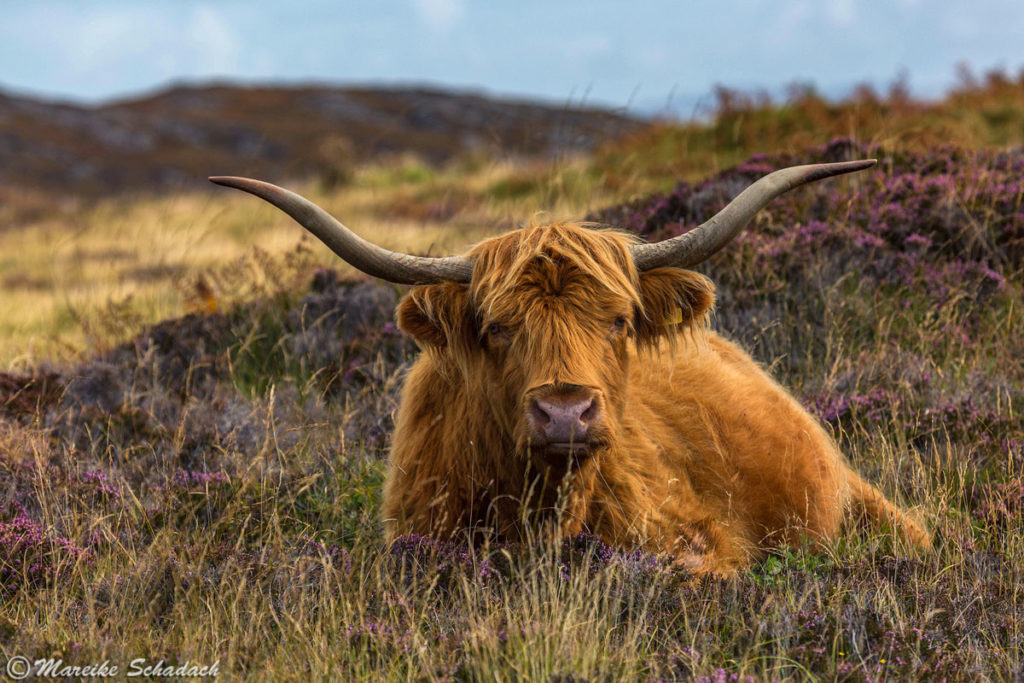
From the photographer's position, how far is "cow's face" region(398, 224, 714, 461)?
3.14 m

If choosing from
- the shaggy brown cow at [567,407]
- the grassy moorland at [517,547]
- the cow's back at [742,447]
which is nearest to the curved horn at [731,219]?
the shaggy brown cow at [567,407]

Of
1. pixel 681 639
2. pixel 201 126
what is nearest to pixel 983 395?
pixel 681 639

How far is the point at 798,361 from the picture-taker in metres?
5.69

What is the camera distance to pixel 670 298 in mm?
3812

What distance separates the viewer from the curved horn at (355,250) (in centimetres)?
321

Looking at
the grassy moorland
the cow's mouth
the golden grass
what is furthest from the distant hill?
the cow's mouth

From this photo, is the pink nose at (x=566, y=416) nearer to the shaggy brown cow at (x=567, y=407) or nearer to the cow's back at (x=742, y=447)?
the shaggy brown cow at (x=567, y=407)

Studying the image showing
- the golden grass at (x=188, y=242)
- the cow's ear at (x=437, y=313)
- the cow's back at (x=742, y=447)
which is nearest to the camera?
the cow's ear at (x=437, y=313)

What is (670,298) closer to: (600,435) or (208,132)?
(600,435)

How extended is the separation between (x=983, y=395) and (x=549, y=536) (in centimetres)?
291

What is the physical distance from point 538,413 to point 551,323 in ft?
1.19

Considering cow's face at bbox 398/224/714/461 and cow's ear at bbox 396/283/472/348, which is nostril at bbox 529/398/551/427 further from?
cow's ear at bbox 396/283/472/348

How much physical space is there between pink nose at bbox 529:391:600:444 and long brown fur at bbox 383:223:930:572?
68mm

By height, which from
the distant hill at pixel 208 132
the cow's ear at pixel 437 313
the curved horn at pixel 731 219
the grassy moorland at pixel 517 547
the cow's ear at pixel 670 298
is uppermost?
the distant hill at pixel 208 132
